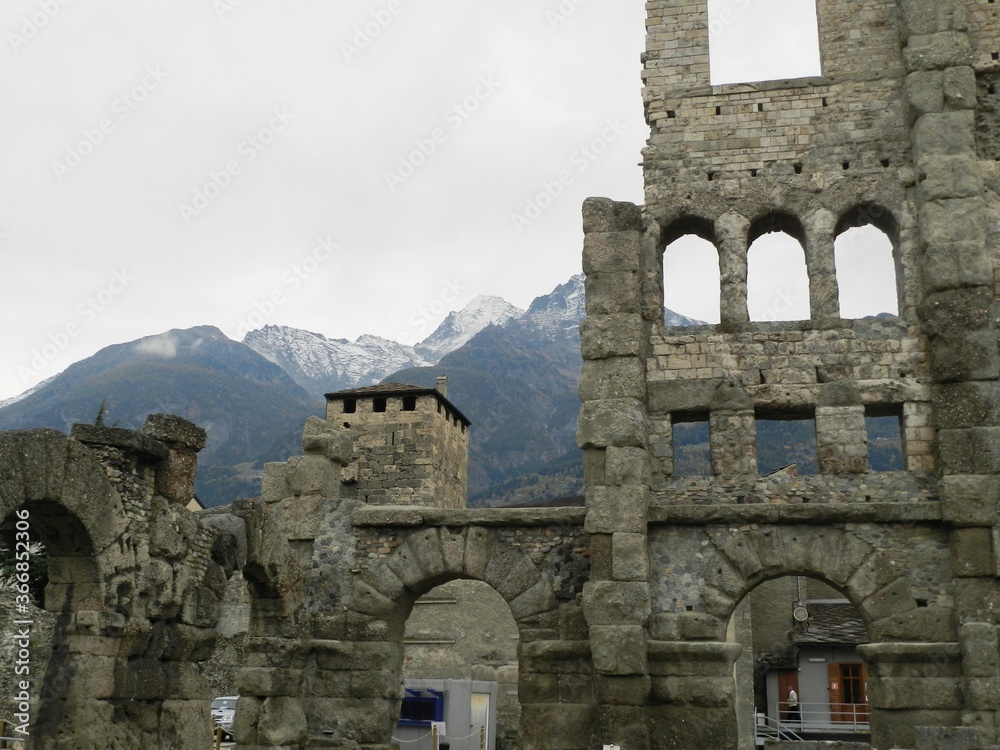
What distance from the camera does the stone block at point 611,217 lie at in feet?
40.0

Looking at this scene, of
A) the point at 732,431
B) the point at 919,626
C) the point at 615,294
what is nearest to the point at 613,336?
the point at 615,294

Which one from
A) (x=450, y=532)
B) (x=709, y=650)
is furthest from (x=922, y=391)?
(x=450, y=532)

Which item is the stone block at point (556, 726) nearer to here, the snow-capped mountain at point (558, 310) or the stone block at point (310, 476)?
the stone block at point (310, 476)

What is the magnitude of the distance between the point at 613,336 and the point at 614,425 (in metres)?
1.16

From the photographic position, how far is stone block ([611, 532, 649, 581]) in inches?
428

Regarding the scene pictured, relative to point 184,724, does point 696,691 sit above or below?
above

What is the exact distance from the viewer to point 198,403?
11356 centimetres

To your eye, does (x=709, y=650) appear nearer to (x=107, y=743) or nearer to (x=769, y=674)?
(x=107, y=743)

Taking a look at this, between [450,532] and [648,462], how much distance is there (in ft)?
8.83

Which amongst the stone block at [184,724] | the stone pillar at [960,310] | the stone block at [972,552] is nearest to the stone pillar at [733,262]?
the stone pillar at [960,310]

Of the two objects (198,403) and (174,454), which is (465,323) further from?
(174,454)

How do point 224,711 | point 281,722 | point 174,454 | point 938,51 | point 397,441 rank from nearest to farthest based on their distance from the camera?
1. point 174,454
2. point 281,722
3. point 938,51
4. point 224,711
5. point 397,441

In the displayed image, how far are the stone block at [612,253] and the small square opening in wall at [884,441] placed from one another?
3.42m

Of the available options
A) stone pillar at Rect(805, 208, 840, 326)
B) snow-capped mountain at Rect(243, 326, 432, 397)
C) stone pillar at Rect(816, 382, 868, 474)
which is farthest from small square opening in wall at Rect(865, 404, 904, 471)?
snow-capped mountain at Rect(243, 326, 432, 397)
